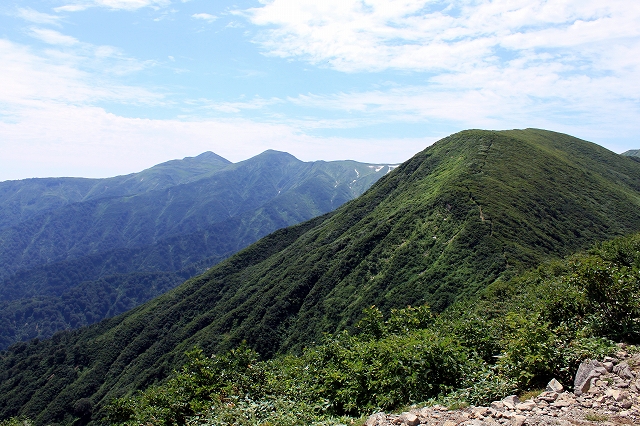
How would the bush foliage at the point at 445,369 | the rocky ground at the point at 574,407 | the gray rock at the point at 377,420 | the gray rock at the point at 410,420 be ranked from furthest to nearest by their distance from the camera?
the bush foliage at the point at 445,369 → the gray rock at the point at 377,420 → the gray rock at the point at 410,420 → the rocky ground at the point at 574,407

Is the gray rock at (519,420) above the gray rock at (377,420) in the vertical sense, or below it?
above

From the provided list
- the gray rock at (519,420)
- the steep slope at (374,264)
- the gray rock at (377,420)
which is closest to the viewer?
the gray rock at (519,420)

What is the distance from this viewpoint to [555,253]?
90.8 meters

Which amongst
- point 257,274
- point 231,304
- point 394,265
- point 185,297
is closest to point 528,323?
point 394,265

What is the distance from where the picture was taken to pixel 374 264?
345 feet

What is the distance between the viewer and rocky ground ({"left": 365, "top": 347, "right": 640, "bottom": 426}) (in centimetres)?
902

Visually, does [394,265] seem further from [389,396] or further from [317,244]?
[389,396]

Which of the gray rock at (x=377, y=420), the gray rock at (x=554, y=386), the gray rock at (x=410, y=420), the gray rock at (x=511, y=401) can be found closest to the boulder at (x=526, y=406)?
the gray rock at (x=511, y=401)

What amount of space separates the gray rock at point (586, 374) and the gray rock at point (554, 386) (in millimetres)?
367

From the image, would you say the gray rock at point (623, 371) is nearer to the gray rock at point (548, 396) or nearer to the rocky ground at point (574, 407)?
the rocky ground at point (574, 407)

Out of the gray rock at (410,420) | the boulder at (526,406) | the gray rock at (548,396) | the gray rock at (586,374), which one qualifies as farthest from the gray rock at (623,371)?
the gray rock at (410,420)

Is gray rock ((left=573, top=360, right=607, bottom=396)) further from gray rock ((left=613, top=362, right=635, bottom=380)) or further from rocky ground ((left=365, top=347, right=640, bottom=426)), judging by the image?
Result: gray rock ((left=613, top=362, right=635, bottom=380))

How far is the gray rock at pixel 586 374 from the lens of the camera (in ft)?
33.2

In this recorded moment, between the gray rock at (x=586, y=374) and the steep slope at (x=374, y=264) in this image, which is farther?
the steep slope at (x=374, y=264)
